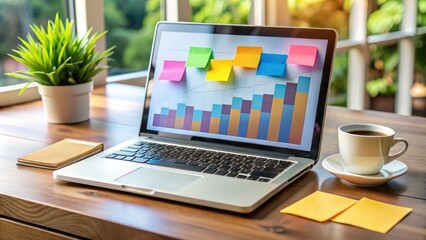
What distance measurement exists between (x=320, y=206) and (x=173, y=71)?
460 mm

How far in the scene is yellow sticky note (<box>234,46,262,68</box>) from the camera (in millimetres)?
1120

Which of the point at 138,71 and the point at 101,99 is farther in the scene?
the point at 138,71

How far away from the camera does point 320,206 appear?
2.87ft

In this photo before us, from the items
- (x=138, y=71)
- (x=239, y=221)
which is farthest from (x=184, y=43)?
(x=138, y=71)

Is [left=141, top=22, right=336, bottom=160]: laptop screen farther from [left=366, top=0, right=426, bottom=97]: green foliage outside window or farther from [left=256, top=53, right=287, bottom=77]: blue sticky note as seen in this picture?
[left=366, top=0, right=426, bottom=97]: green foliage outside window

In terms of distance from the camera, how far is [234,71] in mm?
1141

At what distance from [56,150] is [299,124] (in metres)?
0.46

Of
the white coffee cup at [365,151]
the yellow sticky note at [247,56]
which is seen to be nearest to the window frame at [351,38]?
the yellow sticky note at [247,56]

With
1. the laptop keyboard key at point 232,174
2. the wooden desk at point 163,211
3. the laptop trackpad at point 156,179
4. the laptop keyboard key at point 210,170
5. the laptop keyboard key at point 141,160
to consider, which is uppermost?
the laptop keyboard key at point 141,160

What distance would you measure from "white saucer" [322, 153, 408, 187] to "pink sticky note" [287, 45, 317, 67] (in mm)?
174

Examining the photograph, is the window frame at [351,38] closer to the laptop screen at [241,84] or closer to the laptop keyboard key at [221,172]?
the laptop screen at [241,84]

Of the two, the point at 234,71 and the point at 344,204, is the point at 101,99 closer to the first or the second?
the point at 234,71

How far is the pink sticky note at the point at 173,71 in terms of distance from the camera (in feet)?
3.90

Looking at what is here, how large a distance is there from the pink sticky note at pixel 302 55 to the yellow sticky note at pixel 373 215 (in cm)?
29
